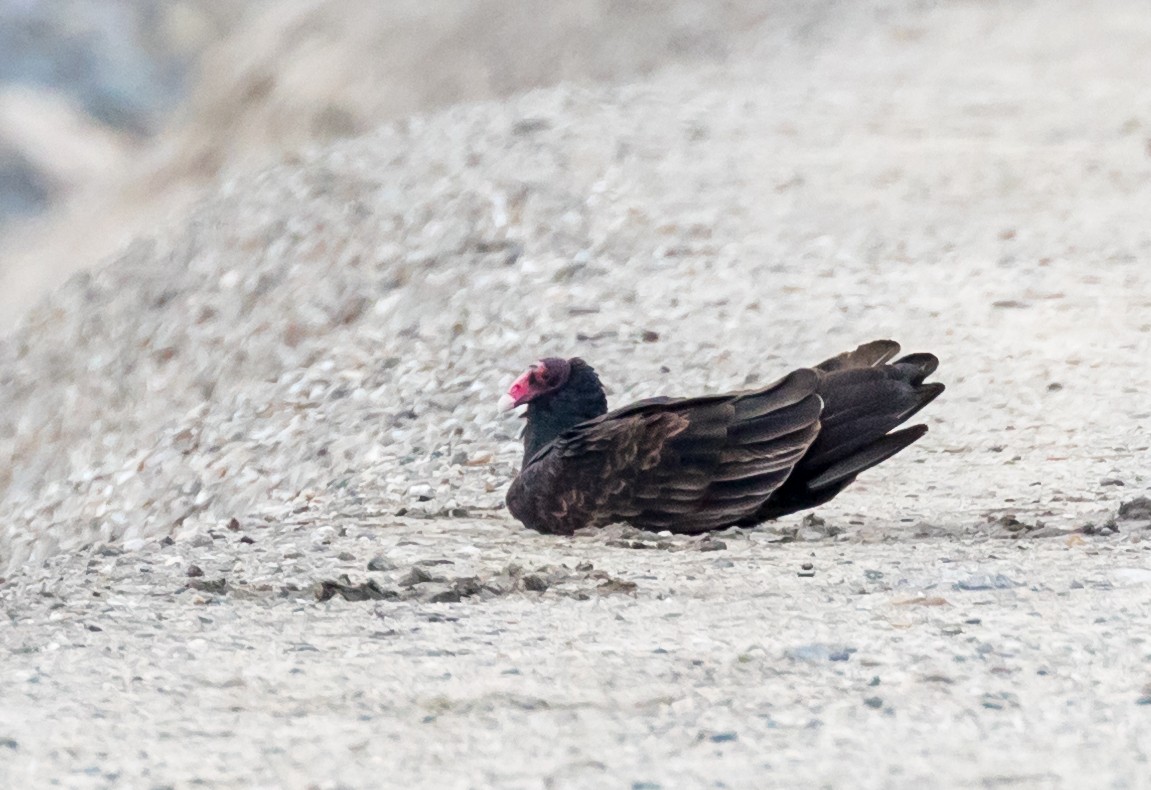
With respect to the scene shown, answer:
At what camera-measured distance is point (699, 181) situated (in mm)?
11672

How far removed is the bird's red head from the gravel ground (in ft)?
1.70

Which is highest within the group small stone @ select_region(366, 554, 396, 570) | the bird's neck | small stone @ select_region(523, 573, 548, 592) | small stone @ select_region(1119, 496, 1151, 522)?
the bird's neck

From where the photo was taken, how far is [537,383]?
586cm

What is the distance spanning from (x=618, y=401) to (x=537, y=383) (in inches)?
84.2

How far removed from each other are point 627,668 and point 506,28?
1632cm

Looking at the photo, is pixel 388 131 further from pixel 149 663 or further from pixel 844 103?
pixel 149 663

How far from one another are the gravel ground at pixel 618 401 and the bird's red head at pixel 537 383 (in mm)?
518

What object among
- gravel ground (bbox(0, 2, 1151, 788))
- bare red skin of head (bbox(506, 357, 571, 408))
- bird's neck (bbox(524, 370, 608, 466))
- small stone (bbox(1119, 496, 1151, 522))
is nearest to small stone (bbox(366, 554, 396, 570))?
gravel ground (bbox(0, 2, 1151, 788))

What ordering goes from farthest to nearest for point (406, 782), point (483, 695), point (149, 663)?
point (149, 663), point (483, 695), point (406, 782)

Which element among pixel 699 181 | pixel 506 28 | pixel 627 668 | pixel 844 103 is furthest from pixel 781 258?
pixel 506 28

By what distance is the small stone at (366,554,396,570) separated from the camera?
516cm

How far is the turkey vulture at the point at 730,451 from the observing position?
5.27 meters

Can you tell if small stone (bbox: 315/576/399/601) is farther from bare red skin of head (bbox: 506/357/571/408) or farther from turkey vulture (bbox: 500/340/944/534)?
bare red skin of head (bbox: 506/357/571/408)

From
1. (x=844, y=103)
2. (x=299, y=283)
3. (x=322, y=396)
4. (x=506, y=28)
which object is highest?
(x=506, y=28)
